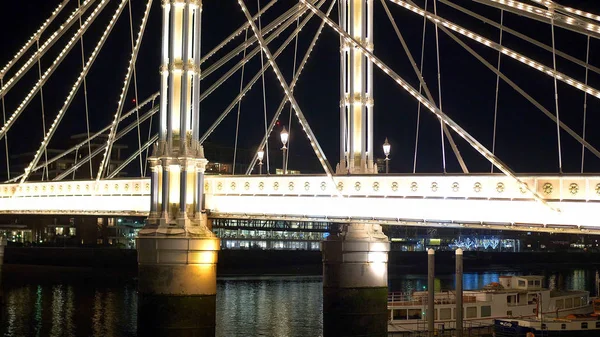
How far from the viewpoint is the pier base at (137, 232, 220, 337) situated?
3469cm

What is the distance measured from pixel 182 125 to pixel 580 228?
16629 millimetres

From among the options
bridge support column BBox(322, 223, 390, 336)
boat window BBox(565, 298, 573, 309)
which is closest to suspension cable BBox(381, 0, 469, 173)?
bridge support column BBox(322, 223, 390, 336)

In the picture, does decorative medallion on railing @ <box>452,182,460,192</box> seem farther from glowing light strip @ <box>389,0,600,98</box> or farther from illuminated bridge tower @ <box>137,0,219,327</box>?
illuminated bridge tower @ <box>137,0,219,327</box>

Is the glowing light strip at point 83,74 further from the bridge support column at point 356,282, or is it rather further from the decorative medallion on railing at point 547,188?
the decorative medallion on railing at point 547,188

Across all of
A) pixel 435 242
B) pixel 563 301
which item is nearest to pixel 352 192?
pixel 563 301

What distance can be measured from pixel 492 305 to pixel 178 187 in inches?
644

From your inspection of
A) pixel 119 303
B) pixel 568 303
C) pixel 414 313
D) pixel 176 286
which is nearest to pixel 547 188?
pixel 414 313

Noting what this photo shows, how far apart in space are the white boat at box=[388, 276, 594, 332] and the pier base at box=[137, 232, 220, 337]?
31.3 feet

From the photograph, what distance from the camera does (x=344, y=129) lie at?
40594 millimetres

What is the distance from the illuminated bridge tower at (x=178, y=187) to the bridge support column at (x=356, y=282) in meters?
6.38

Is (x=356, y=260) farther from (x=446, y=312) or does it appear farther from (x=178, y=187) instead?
(x=178, y=187)

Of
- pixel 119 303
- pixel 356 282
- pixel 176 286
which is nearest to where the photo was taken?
pixel 176 286

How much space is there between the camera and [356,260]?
39812 mm

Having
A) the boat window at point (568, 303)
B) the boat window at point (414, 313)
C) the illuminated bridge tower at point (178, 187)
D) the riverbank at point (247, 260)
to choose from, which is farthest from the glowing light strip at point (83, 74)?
the riverbank at point (247, 260)
